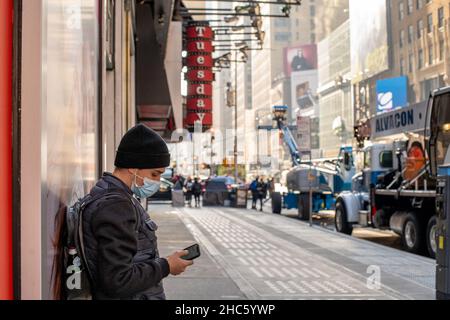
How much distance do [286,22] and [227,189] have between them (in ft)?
293

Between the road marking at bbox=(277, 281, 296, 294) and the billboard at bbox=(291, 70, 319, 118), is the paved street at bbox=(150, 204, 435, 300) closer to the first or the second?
the road marking at bbox=(277, 281, 296, 294)

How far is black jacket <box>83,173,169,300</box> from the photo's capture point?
8.27 ft

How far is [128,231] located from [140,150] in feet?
1.36

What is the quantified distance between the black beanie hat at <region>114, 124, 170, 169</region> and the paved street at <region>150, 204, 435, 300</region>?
18.0ft

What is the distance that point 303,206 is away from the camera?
28359 millimetres

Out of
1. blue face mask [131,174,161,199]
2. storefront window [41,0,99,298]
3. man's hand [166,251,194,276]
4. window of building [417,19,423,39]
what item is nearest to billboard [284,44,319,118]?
window of building [417,19,423,39]

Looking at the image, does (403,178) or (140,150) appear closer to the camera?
(140,150)

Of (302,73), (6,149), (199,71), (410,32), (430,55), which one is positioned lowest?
(6,149)

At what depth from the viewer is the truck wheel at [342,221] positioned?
20.7m

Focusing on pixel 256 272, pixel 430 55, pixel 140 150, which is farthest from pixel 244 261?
pixel 430 55

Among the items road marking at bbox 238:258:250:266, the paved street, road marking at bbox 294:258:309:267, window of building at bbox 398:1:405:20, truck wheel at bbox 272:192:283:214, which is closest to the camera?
the paved street

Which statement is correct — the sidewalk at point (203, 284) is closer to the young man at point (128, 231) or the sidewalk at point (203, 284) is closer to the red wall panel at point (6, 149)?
the young man at point (128, 231)

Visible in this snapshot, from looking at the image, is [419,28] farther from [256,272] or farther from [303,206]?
[256,272]
